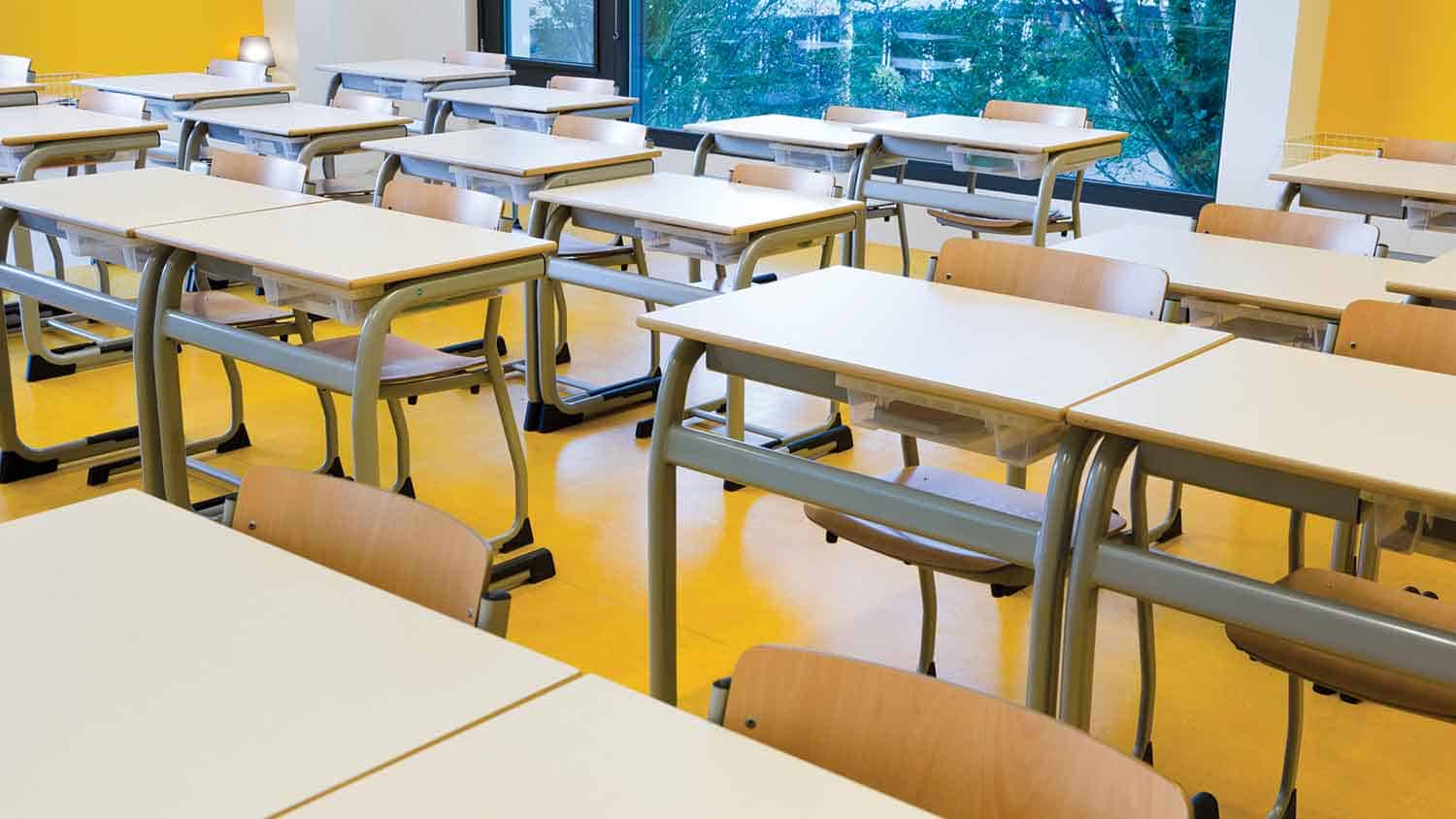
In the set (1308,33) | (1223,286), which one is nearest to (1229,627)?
(1223,286)

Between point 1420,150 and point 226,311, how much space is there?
3809 millimetres

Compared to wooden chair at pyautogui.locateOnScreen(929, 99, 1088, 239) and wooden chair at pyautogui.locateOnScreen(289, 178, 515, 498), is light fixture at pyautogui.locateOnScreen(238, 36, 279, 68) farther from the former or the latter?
wooden chair at pyautogui.locateOnScreen(289, 178, 515, 498)

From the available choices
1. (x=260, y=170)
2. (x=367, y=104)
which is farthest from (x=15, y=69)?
(x=260, y=170)

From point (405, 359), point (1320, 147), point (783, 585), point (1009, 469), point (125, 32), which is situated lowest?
point (783, 585)

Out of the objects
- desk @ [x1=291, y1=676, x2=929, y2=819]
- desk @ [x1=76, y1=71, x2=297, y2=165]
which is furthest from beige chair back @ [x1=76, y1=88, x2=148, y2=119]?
desk @ [x1=291, y1=676, x2=929, y2=819]

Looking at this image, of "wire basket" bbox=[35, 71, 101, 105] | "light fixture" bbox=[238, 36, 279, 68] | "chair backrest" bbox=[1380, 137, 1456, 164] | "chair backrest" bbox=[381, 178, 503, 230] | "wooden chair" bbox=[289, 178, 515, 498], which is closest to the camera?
"wooden chair" bbox=[289, 178, 515, 498]

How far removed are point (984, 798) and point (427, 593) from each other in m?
0.68

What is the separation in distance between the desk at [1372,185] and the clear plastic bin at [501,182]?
7.44 feet

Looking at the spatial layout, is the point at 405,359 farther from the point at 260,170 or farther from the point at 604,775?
the point at 604,775

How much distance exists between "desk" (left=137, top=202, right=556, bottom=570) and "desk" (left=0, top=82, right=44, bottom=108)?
304 centimetres

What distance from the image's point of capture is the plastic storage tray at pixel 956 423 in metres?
2.22

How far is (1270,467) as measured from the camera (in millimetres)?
1912

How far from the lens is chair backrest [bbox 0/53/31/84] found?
654 centimetres

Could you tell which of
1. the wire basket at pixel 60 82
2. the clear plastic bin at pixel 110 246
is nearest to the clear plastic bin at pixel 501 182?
the clear plastic bin at pixel 110 246
